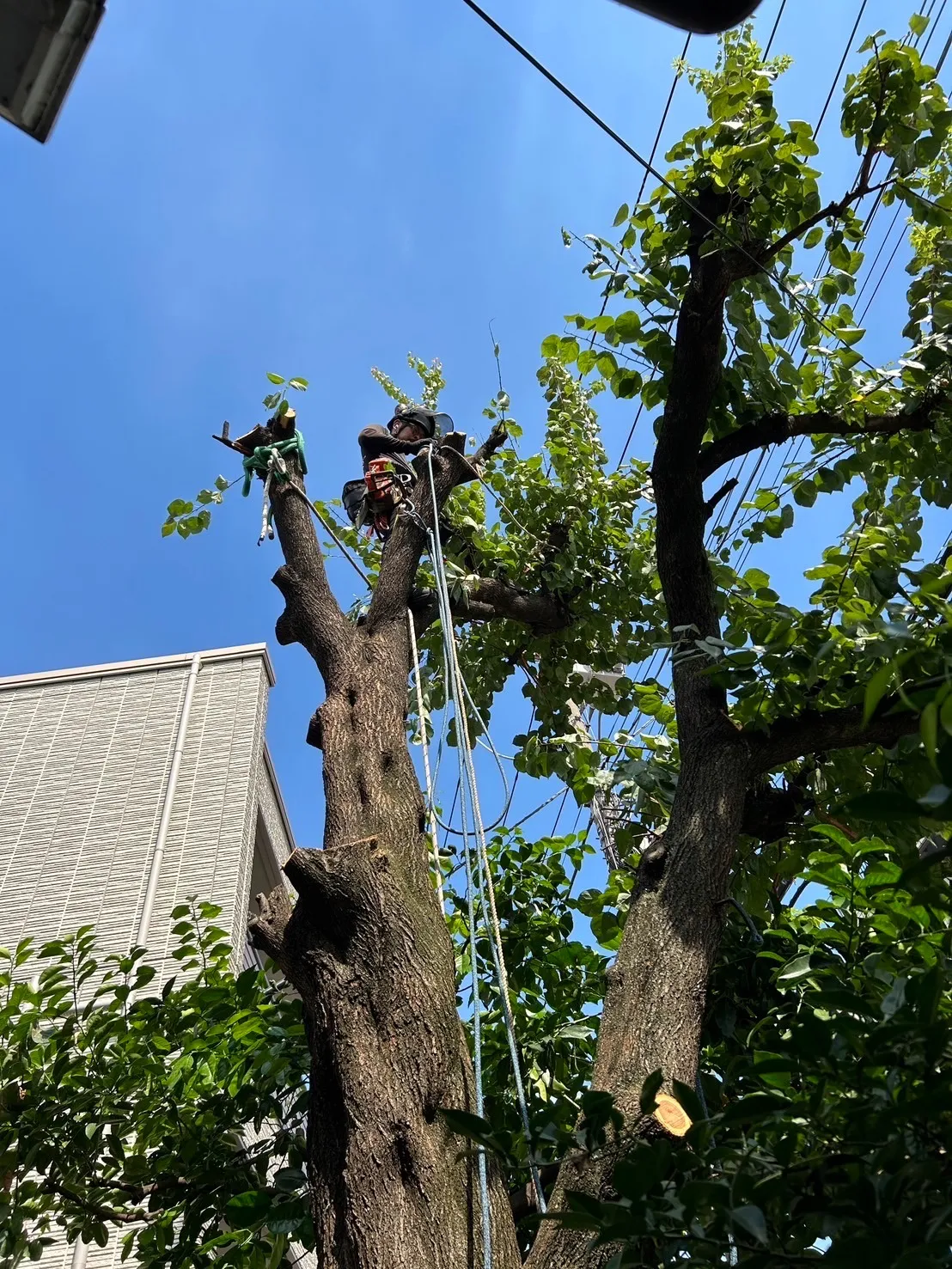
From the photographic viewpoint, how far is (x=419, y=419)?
4246 millimetres

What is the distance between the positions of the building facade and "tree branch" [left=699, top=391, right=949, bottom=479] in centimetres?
432

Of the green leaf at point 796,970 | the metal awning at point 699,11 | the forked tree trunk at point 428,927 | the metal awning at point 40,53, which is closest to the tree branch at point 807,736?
the forked tree trunk at point 428,927

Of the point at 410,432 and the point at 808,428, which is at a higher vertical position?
the point at 410,432

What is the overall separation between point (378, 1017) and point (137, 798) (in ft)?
18.9

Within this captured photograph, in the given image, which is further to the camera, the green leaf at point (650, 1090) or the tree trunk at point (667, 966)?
the tree trunk at point (667, 966)

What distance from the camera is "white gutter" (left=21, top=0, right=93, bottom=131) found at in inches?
53.7

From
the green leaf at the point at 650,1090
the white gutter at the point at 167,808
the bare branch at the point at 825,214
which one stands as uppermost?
the white gutter at the point at 167,808

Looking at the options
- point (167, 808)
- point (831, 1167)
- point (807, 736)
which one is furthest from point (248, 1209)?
point (167, 808)

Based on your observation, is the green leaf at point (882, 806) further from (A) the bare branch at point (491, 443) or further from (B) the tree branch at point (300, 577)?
(A) the bare branch at point (491, 443)

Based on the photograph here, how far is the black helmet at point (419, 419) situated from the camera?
4.24 meters

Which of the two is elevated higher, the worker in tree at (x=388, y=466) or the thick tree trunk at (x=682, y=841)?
the worker in tree at (x=388, y=466)

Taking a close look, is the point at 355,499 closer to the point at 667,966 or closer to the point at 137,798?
the point at 667,966

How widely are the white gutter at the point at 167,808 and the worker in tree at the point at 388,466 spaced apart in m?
3.62

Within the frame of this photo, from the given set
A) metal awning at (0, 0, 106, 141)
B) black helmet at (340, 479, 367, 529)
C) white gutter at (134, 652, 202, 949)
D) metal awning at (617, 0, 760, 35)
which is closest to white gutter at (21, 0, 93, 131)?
metal awning at (0, 0, 106, 141)
